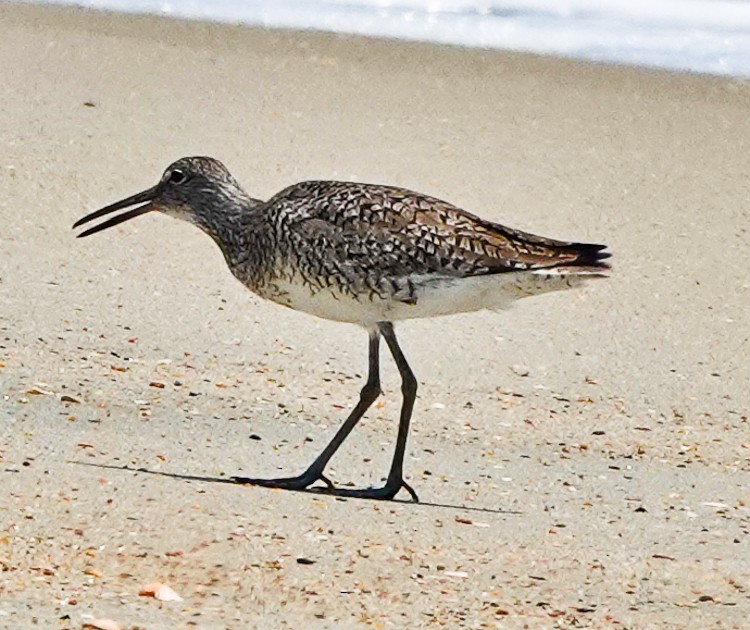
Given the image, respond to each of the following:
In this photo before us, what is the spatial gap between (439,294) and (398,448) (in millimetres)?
499

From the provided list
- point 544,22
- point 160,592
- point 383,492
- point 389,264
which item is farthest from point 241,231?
point 544,22

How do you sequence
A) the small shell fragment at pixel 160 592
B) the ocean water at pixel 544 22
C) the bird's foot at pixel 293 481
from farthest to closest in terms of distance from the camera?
the ocean water at pixel 544 22
the bird's foot at pixel 293 481
the small shell fragment at pixel 160 592

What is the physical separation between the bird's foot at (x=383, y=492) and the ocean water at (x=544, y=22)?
23.5 ft

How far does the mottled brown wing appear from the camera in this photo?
6.01m

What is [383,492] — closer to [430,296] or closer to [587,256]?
[430,296]

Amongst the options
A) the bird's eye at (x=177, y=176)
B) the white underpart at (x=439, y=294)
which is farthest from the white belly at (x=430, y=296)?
the bird's eye at (x=177, y=176)

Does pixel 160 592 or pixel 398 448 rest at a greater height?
pixel 398 448

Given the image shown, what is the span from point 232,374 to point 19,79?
4.03m

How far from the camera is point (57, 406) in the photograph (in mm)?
6273

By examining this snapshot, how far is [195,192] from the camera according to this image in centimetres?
661

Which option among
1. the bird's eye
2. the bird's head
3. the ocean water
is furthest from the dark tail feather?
the ocean water

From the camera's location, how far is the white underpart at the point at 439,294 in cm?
601

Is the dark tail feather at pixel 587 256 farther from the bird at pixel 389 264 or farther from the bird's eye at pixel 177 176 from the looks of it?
the bird's eye at pixel 177 176

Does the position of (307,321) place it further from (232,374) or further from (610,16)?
(610,16)
